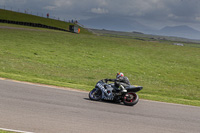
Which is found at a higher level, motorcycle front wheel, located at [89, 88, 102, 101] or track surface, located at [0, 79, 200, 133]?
motorcycle front wheel, located at [89, 88, 102, 101]

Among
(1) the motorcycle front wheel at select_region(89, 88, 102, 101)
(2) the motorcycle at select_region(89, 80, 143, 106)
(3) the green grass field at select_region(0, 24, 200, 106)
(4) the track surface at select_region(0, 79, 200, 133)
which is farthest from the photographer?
(3) the green grass field at select_region(0, 24, 200, 106)

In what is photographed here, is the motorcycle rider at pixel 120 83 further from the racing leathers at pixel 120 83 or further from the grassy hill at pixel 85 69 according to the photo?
the grassy hill at pixel 85 69

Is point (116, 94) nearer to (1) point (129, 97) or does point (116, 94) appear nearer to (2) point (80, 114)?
(1) point (129, 97)

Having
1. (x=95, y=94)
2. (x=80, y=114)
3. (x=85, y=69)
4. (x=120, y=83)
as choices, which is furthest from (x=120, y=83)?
(x=85, y=69)

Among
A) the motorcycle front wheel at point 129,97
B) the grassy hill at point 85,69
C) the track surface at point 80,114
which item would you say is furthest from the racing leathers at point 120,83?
the grassy hill at point 85,69

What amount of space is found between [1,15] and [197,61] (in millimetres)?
55831

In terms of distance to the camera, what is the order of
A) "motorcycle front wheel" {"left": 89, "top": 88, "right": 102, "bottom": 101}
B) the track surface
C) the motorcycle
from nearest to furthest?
the track surface < the motorcycle < "motorcycle front wheel" {"left": 89, "top": 88, "right": 102, "bottom": 101}

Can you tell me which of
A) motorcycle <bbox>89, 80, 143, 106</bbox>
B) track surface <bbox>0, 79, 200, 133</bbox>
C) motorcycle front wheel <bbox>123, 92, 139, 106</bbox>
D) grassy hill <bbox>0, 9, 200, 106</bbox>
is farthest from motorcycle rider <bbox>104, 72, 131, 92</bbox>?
grassy hill <bbox>0, 9, 200, 106</bbox>

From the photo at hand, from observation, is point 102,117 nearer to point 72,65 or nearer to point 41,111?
point 41,111

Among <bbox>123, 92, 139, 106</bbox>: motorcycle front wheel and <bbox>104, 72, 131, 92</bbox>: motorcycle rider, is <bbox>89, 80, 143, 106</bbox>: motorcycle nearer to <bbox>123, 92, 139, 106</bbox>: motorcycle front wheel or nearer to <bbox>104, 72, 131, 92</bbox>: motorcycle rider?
<bbox>123, 92, 139, 106</bbox>: motorcycle front wheel

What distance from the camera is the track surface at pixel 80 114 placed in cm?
955

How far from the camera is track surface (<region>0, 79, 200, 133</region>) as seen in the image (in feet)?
31.3

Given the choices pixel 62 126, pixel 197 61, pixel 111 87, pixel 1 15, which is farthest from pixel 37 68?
pixel 1 15

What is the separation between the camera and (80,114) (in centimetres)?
1116
